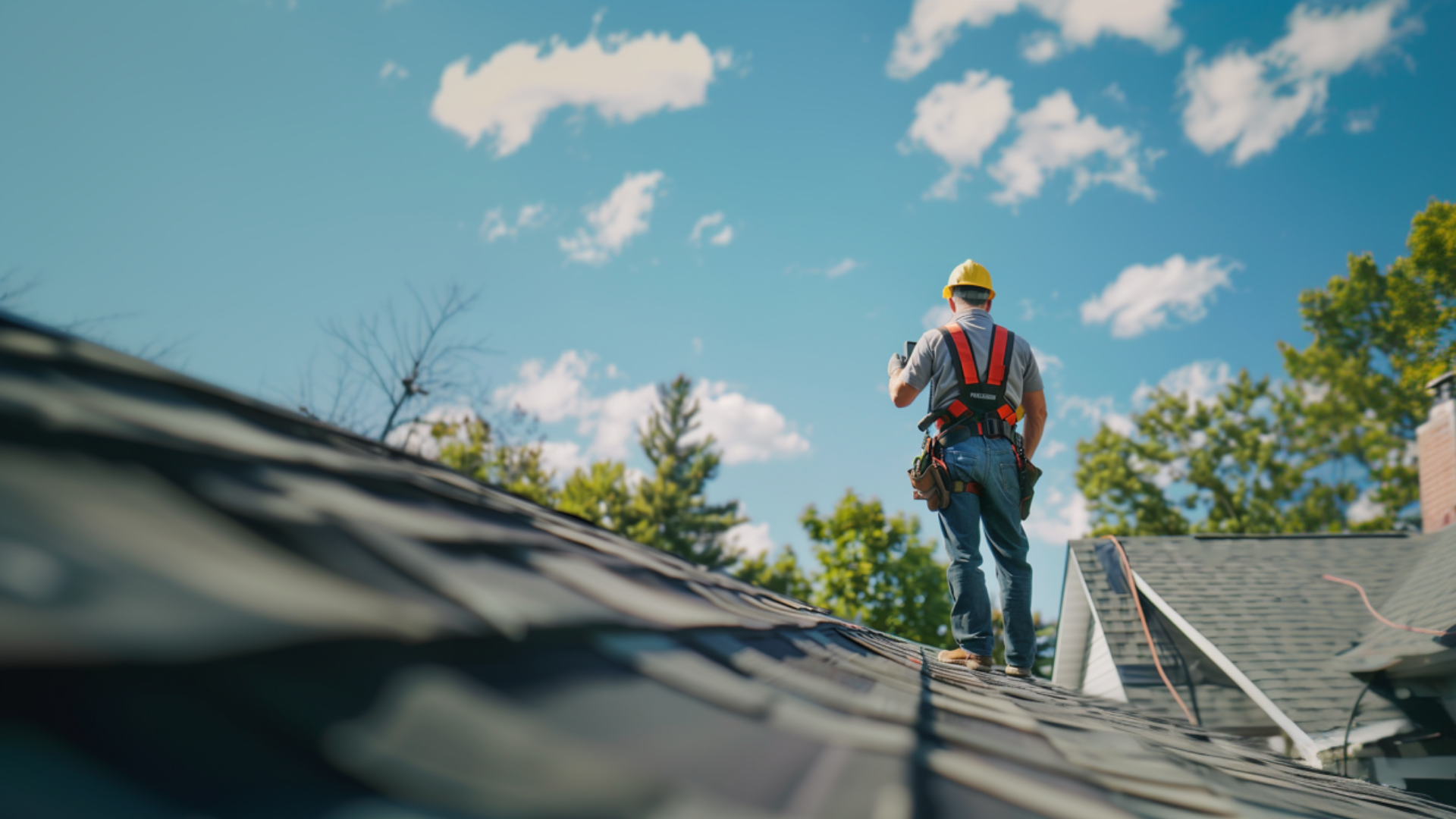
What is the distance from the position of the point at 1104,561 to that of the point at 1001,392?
432 inches

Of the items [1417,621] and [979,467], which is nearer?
[979,467]

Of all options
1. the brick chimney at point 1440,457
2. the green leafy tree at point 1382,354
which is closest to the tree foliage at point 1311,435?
the green leafy tree at point 1382,354

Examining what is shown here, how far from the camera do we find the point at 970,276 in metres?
4.27

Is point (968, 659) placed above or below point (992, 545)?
below

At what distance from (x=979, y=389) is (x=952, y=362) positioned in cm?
20

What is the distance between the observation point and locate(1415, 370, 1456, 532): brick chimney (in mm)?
14648

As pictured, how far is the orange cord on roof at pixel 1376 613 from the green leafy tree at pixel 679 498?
82.0 ft

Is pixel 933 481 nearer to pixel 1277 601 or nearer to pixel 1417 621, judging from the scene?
pixel 1417 621

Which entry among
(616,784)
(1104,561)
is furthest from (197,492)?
(1104,561)

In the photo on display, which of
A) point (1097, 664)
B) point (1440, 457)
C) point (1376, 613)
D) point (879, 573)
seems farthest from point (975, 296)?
point (879, 573)

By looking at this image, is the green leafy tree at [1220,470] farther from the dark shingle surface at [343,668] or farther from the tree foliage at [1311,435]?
the dark shingle surface at [343,668]

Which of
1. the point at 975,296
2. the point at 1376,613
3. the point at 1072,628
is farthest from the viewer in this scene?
the point at 1072,628

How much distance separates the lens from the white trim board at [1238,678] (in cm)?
913

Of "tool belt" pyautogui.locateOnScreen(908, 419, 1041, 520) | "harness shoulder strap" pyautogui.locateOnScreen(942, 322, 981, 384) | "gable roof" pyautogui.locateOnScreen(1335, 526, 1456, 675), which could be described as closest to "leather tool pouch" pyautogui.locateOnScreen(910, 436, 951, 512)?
"tool belt" pyautogui.locateOnScreen(908, 419, 1041, 520)
